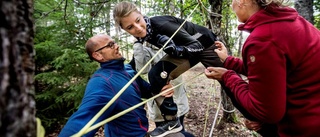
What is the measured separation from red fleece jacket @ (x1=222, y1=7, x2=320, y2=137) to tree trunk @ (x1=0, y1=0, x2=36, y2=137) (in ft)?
2.80

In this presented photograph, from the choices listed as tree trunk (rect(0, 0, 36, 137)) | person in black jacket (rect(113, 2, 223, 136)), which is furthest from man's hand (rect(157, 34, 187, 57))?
tree trunk (rect(0, 0, 36, 137))

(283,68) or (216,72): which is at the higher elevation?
(283,68)

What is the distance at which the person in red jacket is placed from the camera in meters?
0.97

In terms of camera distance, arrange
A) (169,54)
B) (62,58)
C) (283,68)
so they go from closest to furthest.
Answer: (283,68)
(169,54)
(62,58)

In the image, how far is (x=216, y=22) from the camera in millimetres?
2932

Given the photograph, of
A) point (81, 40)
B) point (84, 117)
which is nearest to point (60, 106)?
point (81, 40)

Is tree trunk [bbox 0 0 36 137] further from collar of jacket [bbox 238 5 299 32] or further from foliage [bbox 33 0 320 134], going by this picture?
foliage [bbox 33 0 320 134]

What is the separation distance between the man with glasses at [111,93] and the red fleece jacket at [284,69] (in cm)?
93

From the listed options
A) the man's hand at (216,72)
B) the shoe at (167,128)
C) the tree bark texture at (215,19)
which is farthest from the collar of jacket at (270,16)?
the tree bark texture at (215,19)

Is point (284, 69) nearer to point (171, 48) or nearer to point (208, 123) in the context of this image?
point (171, 48)

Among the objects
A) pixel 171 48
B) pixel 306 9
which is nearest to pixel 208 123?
pixel 306 9

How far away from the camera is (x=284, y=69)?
3.22 feet

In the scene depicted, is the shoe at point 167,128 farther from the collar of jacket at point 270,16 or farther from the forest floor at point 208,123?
the collar of jacket at point 270,16

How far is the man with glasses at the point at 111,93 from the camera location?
1526 millimetres
